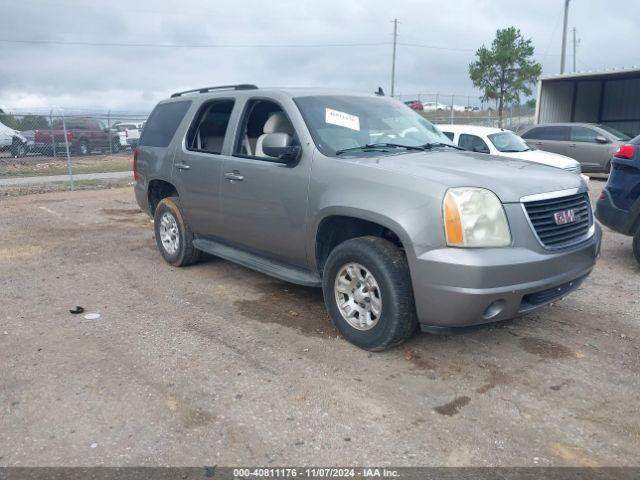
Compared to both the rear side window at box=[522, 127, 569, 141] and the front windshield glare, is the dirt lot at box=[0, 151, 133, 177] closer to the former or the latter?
the rear side window at box=[522, 127, 569, 141]

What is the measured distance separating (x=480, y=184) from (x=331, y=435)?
179 centimetres

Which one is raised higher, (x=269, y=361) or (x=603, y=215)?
(x=603, y=215)

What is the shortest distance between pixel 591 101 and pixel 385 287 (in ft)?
77.8

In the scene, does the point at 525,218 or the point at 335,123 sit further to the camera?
the point at 335,123

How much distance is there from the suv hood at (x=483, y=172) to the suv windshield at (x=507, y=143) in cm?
689

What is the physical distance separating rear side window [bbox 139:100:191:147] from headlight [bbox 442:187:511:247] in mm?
3581

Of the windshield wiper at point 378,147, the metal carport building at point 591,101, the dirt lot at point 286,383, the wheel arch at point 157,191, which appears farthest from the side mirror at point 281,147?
the metal carport building at point 591,101

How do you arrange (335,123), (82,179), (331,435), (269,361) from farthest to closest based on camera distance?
(82,179) → (335,123) → (269,361) → (331,435)

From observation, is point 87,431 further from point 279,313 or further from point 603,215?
point 603,215

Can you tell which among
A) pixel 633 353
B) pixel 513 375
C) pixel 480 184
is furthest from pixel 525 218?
pixel 633 353

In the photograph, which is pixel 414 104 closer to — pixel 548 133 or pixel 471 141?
pixel 548 133

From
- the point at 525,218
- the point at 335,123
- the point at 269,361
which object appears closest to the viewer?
the point at 525,218

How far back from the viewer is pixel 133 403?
3.39m

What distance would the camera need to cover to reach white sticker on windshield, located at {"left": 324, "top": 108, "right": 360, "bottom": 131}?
4.64m
